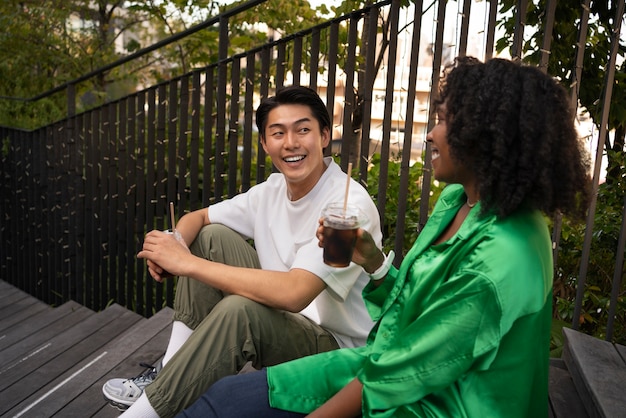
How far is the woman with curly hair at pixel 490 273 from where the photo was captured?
1.16 metres

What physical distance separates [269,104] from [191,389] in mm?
1035

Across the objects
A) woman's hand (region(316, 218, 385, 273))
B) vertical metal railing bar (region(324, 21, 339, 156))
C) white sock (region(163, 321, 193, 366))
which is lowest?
white sock (region(163, 321, 193, 366))

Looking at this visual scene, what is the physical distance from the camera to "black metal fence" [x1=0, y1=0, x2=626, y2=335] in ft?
8.54

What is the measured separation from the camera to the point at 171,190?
140 inches

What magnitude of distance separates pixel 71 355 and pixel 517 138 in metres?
2.71

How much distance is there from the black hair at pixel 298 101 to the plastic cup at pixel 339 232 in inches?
31.8

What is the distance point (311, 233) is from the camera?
2.19 meters

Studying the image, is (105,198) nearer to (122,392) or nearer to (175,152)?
(175,152)

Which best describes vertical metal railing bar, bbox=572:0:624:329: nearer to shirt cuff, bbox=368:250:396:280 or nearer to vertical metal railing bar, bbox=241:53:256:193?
shirt cuff, bbox=368:250:396:280

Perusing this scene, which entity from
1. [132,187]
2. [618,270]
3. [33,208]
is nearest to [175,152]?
[132,187]

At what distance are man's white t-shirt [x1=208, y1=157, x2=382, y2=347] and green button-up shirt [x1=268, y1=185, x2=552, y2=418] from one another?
23.1 inches

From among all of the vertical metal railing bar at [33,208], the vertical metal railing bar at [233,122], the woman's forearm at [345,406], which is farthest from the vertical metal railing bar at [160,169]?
the woman's forearm at [345,406]

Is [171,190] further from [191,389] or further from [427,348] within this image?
[427,348]

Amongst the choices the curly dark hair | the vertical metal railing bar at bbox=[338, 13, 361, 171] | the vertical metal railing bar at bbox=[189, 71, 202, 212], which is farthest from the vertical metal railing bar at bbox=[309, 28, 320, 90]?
the curly dark hair
